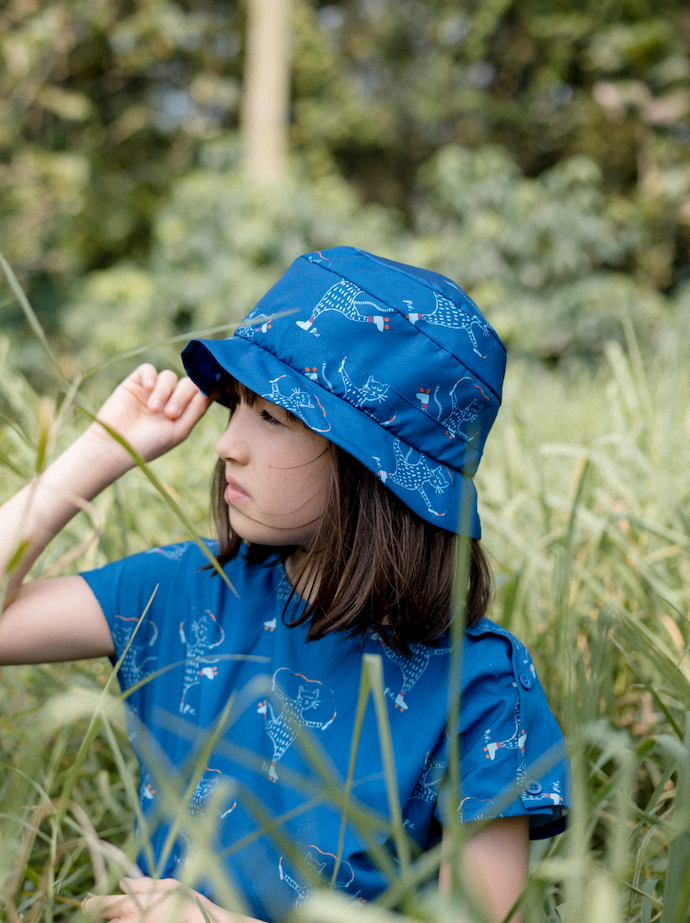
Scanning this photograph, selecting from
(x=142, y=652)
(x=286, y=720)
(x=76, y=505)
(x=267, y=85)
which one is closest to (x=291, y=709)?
(x=286, y=720)

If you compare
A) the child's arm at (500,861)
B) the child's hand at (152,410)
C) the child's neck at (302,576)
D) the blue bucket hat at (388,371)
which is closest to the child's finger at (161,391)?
the child's hand at (152,410)

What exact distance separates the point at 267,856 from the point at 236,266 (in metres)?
4.29

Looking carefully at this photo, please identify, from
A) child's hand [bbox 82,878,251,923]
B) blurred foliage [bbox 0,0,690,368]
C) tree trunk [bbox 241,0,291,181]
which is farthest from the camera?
tree trunk [bbox 241,0,291,181]

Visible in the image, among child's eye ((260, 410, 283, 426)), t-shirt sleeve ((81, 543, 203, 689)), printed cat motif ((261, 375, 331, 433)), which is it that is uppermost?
printed cat motif ((261, 375, 331, 433))

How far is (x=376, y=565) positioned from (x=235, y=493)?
0.56 feet

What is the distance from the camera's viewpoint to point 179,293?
4.86m

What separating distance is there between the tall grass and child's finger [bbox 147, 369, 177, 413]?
15 centimetres

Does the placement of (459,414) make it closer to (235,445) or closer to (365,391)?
(365,391)

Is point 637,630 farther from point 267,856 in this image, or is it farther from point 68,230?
point 68,230

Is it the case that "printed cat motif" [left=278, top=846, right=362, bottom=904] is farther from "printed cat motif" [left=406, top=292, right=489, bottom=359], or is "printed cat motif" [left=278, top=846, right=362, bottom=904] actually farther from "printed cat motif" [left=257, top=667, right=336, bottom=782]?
"printed cat motif" [left=406, top=292, right=489, bottom=359]

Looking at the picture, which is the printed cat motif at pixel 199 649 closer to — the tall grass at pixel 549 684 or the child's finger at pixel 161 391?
the tall grass at pixel 549 684

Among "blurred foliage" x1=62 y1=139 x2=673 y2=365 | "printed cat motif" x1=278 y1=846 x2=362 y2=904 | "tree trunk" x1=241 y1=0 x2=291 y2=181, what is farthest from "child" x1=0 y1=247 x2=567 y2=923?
"tree trunk" x1=241 y1=0 x2=291 y2=181

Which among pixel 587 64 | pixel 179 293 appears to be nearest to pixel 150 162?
A: pixel 179 293

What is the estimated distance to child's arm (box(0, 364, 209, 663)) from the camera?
0.83 meters
